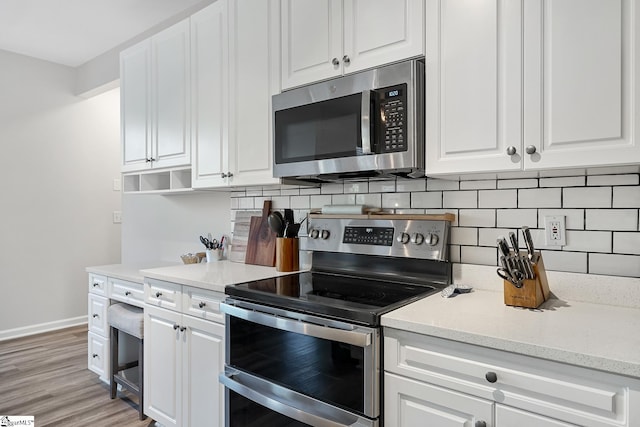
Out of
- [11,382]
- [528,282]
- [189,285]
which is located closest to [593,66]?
[528,282]

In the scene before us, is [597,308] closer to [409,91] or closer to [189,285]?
[409,91]

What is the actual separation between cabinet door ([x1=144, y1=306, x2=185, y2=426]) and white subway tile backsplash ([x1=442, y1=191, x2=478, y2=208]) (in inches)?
55.2

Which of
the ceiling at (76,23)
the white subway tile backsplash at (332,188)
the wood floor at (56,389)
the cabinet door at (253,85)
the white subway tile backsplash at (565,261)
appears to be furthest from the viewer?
the ceiling at (76,23)

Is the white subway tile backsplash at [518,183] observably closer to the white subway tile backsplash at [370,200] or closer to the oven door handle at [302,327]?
the white subway tile backsplash at [370,200]

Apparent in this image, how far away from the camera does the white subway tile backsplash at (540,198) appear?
1.57m

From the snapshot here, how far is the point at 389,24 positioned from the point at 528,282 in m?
1.10

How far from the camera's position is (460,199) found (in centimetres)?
179

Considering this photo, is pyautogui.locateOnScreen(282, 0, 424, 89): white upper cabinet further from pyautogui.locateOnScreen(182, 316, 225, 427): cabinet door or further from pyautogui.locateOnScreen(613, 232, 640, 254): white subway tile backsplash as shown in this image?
pyautogui.locateOnScreen(182, 316, 225, 427): cabinet door

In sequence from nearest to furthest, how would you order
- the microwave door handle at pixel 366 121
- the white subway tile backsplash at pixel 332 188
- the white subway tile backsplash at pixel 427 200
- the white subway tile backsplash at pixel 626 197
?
the white subway tile backsplash at pixel 626 197 → the microwave door handle at pixel 366 121 → the white subway tile backsplash at pixel 427 200 → the white subway tile backsplash at pixel 332 188

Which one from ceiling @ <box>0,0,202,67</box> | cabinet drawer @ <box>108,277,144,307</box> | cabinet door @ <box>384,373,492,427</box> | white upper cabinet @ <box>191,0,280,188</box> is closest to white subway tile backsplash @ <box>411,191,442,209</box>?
white upper cabinet @ <box>191,0,280,188</box>

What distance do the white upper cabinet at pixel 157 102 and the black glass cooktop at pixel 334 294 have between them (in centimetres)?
114

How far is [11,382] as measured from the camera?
9.75 feet

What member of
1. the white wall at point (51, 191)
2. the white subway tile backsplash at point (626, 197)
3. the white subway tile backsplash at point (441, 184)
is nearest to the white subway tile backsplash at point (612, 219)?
the white subway tile backsplash at point (626, 197)

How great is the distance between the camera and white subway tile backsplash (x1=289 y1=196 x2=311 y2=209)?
2.33 meters
